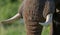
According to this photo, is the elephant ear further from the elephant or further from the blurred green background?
the blurred green background

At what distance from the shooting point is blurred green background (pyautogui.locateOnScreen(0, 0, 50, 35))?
467cm

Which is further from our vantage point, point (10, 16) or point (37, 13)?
point (10, 16)

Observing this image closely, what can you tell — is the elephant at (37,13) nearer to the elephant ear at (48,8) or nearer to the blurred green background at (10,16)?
the elephant ear at (48,8)

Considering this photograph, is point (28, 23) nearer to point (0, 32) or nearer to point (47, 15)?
point (47, 15)

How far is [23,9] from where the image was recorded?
272 centimetres

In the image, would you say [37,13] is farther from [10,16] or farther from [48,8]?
[10,16]

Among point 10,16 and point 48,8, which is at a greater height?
point 48,8

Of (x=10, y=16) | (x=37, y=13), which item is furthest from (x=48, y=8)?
(x=10, y=16)

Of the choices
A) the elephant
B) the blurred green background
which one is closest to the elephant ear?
the elephant

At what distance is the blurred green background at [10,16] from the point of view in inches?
184

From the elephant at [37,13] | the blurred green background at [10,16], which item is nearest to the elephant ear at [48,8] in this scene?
the elephant at [37,13]

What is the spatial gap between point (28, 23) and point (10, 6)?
3153mm

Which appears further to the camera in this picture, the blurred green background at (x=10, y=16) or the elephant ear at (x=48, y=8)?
the blurred green background at (x=10, y=16)

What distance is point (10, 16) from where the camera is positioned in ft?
17.4
